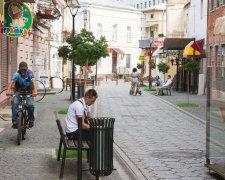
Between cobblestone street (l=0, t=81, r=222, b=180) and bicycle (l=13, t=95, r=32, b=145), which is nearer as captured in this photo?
cobblestone street (l=0, t=81, r=222, b=180)

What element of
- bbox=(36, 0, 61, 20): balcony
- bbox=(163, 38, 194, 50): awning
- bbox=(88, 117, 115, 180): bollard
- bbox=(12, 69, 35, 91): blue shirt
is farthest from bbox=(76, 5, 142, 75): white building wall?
bbox=(88, 117, 115, 180): bollard

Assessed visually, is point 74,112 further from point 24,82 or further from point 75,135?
point 24,82

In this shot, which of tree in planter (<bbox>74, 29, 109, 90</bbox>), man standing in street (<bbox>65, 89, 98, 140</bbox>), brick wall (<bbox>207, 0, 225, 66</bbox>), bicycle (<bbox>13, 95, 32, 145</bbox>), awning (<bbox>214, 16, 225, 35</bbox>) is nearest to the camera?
man standing in street (<bbox>65, 89, 98, 140</bbox>)

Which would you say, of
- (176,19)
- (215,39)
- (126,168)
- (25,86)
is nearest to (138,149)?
(126,168)

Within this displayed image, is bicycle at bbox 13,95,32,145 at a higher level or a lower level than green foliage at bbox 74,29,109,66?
lower

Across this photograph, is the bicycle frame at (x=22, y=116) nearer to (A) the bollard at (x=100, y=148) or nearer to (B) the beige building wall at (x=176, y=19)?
(A) the bollard at (x=100, y=148)

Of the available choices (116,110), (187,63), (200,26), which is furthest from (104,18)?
(116,110)

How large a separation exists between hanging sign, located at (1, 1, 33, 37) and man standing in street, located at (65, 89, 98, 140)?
748 centimetres

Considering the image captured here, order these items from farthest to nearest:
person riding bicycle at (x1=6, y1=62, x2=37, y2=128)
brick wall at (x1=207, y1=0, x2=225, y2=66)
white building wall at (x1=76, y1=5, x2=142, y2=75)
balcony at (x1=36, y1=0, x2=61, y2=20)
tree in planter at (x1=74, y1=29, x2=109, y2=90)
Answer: white building wall at (x1=76, y1=5, x2=142, y2=75) → balcony at (x1=36, y1=0, x2=61, y2=20) → brick wall at (x1=207, y1=0, x2=225, y2=66) → tree in planter at (x1=74, y1=29, x2=109, y2=90) → person riding bicycle at (x1=6, y1=62, x2=37, y2=128)

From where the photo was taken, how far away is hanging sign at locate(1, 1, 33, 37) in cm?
1554

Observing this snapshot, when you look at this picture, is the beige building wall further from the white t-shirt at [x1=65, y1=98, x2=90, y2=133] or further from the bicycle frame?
the white t-shirt at [x1=65, y1=98, x2=90, y2=133]

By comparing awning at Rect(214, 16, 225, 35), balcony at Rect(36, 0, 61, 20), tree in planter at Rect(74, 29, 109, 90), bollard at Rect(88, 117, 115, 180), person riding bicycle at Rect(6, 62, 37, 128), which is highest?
balcony at Rect(36, 0, 61, 20)

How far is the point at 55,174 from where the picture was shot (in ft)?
25.9

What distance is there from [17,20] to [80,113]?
815 centimetres
